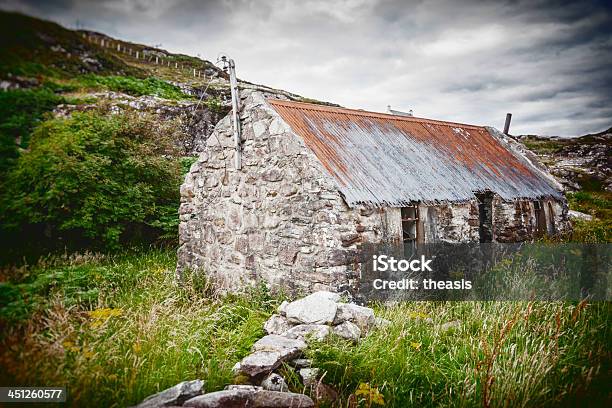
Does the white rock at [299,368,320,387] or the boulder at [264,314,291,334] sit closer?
the white rock at [299,368,320,387]

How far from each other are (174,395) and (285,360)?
1.23 meters

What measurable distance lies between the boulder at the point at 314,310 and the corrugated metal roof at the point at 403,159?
188cm

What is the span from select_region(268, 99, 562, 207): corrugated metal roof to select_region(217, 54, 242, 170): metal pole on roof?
766mm

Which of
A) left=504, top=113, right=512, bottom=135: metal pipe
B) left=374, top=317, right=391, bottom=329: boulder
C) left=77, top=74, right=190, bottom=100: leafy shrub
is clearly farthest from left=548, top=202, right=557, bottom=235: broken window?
left=77, top=74, right=190, bottom=100: leafy shrub

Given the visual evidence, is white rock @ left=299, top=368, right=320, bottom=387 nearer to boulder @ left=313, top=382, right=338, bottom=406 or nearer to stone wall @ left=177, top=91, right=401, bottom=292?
boulder @ left=313, top=382, right=338, bottom=406

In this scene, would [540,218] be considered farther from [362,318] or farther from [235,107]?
[235,107]

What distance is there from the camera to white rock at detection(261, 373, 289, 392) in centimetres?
374

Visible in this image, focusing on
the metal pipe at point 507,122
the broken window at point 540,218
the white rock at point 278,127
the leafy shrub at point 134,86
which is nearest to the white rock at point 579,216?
the metal pipe at point 507,122

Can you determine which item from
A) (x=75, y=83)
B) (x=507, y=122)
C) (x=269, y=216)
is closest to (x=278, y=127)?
(x=269, y=216)

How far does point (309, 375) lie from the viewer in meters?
3.88

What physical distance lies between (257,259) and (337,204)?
224 cm

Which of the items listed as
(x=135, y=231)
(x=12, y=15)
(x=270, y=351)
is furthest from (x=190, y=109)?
(x=270, y=351)

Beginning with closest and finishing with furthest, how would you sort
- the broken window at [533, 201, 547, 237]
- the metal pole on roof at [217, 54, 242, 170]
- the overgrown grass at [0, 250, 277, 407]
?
the overgrown grass at [0, 250, 277, 407] → the metal pole on roof at [217, 54, 242, 170] → the broken window at [533, 201, 547, 237]

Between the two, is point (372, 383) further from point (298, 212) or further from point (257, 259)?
point (257, 259)
